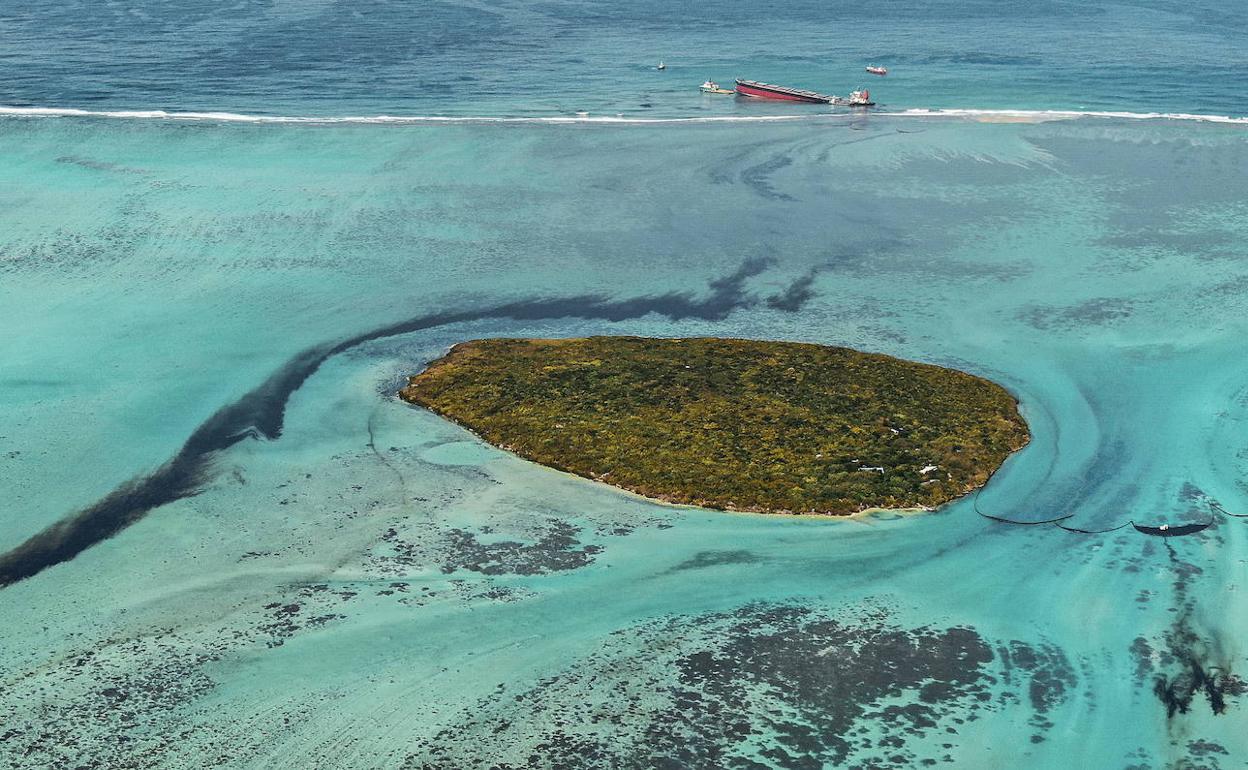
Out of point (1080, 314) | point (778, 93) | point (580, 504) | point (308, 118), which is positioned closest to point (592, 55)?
point (778, 93)

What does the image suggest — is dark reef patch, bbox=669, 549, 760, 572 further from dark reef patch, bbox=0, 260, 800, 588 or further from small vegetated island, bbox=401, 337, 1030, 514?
dark reef patch, bbox=0, 260, 800, 588

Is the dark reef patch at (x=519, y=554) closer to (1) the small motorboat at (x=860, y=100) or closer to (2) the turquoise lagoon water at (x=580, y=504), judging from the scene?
(2) the turquoise lagoon water at (x=580, y=504)

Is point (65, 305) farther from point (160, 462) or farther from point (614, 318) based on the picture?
point (614, 318)

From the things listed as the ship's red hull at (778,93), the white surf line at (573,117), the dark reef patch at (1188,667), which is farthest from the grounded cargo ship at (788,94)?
the dark reef patch at (1188,667)

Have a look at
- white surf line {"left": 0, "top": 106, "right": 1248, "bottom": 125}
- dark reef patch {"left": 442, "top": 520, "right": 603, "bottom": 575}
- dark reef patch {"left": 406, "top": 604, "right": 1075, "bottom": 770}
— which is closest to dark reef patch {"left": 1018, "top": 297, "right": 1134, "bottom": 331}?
dark reef patch {"left": 406, "top": 604, "right": 1075, "bottom": 770}

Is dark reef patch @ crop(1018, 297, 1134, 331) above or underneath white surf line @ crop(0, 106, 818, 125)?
underneath

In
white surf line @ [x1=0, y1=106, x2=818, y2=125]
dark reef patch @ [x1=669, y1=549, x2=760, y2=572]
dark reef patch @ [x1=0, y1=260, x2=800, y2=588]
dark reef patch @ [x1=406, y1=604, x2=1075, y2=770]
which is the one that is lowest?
dark reef patch @ [x1=406, y1=604, x2=1075, y2=770]

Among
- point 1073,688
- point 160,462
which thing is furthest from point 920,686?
point 160,462

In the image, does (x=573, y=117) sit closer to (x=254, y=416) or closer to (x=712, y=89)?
(x=712, y=89)
